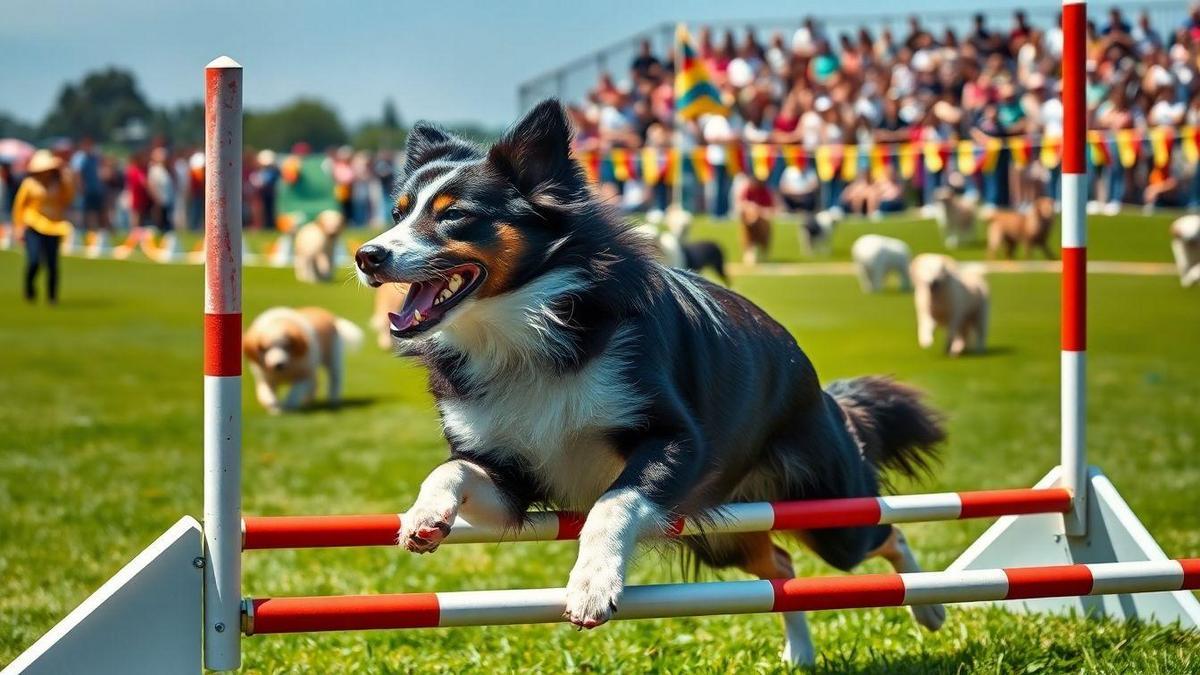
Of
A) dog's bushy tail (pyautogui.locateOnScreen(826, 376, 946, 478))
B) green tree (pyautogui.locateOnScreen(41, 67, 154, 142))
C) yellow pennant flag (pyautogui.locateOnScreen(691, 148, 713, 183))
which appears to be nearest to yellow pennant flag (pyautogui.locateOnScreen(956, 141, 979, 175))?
yellow pennant flag (pyautogui.locateOnScreen(691, 148, 713, 183))

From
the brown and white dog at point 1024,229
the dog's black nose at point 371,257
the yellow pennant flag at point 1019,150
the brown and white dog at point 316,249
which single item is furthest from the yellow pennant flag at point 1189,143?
the dog's black nose at point 371,257

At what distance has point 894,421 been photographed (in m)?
4.34

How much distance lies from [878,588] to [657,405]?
661 millimetres

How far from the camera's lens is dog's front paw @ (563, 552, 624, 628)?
2.71m

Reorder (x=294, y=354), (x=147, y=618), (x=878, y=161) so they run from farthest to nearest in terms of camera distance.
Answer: (x=878, y=161) < (x=294, y=354) < (x=147, y=618)

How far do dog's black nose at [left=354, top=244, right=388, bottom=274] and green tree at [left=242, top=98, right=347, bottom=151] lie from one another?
5153cm

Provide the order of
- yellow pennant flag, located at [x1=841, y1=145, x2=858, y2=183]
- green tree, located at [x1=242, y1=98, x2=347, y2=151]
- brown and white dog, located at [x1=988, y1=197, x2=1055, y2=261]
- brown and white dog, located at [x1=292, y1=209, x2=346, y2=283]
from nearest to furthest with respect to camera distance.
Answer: brown and white dog, located at [x1=988, y1=197, x2=1055, y2=261], yellow pennant flag, located at [x1=841, y1=145, x2=858, y2=183], brown and white dog, located at [x1=292, y1=209, x2=346, y2=283], green tree, located at [x1=242, y1=98, x2=347, y2=151]

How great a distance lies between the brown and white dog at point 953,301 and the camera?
42.4 ft

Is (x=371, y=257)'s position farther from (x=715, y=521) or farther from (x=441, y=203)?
(x=715, y=521)

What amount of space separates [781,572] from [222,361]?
218 cm

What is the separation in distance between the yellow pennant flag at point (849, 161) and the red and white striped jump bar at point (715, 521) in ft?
48.8

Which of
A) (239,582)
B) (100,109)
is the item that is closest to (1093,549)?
(239,582)

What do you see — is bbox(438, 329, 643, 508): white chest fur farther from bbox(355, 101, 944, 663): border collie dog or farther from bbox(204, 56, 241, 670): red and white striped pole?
bbox(204, 56, 241, 670): red and white striped pole

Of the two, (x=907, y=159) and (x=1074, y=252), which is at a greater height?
(x=907, y=159)
